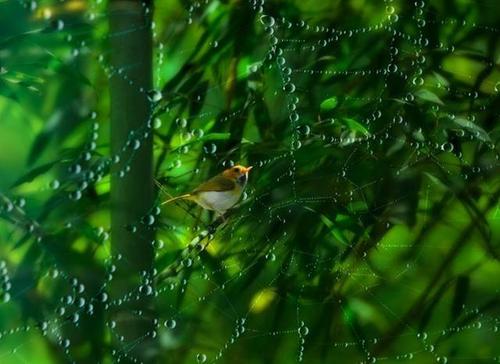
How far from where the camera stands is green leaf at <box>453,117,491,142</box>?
0.60 m

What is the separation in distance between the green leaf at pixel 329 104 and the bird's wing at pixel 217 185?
0.08m

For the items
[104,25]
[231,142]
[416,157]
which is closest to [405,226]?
[416,157]

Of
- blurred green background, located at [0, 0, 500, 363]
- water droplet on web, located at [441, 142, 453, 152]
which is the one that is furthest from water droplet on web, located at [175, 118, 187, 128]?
water droplet on web, located at [441, 142, 453, 152]

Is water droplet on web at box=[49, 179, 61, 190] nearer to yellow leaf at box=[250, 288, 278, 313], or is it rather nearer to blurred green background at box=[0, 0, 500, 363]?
blurred green background at box=[0, 0, 500, 363]

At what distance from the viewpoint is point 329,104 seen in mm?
532

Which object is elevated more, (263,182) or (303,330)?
(263,182)

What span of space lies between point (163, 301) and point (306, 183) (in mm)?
116

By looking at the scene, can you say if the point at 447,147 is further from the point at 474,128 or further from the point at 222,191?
the point at 222,191

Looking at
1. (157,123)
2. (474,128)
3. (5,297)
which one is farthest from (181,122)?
(474,128)

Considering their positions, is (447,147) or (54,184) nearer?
(54,184)

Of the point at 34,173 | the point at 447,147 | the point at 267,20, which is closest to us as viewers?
the point at 34,173

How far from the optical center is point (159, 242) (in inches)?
18.0

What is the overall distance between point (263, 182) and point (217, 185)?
38 millimetres

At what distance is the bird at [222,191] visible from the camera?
0.47 meters
